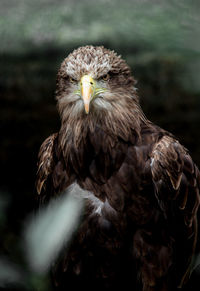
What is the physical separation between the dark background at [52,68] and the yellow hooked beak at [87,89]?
64cm

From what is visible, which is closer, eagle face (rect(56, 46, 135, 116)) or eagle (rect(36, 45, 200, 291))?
eagle face (rect(56, 46, 135, 116))

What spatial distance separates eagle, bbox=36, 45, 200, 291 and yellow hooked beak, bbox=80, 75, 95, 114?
3.3 inches

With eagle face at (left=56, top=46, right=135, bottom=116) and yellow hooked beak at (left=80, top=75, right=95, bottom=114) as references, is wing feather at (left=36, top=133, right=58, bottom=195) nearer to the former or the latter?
eagle face at (left=56, top=46, right=135, bottom=116)

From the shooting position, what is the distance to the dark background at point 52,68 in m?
3.35

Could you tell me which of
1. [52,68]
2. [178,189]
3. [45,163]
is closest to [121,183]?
[178,189]

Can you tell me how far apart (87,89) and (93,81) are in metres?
0.08

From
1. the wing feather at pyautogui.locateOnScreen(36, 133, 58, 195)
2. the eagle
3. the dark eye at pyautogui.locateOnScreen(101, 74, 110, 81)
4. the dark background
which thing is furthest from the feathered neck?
the dark background

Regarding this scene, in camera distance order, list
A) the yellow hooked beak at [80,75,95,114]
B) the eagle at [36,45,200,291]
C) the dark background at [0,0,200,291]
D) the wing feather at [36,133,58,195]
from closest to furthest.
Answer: the yellow hooked beak at [80,75,95,114] → the eagle at [36,45,200,291] → the wing feather at [36,133,58,195] → the dark background at [0,0,200,291]

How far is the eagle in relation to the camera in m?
2.46

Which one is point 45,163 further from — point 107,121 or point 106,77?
point 106,77

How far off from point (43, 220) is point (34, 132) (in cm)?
226

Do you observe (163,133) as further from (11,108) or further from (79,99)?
(11,108)

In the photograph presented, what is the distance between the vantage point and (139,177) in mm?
2520

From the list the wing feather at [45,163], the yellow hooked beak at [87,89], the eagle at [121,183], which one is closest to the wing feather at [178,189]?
the eagle at [121,183]
